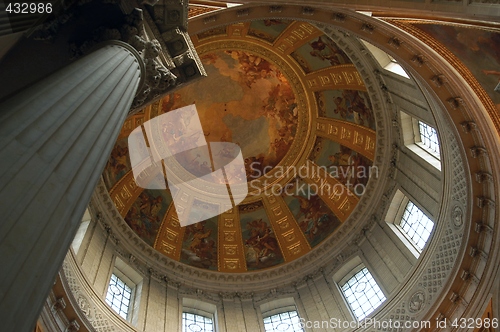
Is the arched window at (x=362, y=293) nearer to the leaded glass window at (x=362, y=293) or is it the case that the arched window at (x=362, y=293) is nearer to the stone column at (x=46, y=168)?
the leaded glass window at (x=362, y=293)

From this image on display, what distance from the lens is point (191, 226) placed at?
2083 cm

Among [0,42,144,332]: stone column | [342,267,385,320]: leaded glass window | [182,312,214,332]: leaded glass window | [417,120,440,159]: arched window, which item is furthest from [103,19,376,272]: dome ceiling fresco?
[0,42,144,332]: stone column

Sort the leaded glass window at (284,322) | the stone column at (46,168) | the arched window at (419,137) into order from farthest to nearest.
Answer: the leaded glass window at (284,322)
the arched window at (419,137)
the stone column at (46,168)

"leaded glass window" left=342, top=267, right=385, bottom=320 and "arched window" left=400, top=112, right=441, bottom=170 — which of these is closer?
"leaded glass window" left=342, top=267, right=385, bottom=320

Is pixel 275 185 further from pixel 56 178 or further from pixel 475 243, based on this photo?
pixel 56 178

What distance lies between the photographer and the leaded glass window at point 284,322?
16.0 meters

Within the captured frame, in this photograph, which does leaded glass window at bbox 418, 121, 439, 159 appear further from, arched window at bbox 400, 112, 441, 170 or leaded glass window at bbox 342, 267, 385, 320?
leaded glass window at bbox 342, 267, 385, 320

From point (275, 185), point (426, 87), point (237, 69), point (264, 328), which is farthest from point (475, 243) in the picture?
point (237, 69)

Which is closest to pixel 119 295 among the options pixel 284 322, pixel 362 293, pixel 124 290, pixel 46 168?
pixel 124 290

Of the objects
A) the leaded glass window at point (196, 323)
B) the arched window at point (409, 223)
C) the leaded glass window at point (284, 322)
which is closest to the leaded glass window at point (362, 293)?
the arched window at point (409, 223)

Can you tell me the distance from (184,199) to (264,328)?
7880mm

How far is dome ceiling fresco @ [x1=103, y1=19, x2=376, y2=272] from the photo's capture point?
19188 millimetres

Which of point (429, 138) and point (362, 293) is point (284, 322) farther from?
point (429, 138)

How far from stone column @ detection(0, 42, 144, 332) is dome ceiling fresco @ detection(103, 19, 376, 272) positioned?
1412cm
